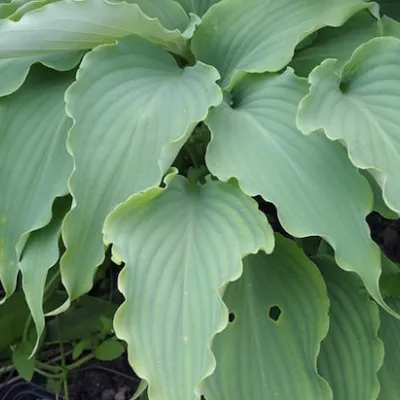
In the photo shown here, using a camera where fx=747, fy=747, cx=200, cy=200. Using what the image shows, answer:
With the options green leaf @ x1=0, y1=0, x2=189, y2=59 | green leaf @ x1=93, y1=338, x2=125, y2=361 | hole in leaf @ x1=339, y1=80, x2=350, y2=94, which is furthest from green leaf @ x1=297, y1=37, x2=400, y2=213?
green leaf @ x1=93, y1=338, x2=125, y2=361

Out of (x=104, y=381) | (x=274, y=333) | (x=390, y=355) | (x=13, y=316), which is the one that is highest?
(x=274, y=333)

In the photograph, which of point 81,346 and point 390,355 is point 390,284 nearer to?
point 390,355

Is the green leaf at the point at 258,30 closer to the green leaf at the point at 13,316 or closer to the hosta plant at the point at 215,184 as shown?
the hosta plant at the point at 215,184

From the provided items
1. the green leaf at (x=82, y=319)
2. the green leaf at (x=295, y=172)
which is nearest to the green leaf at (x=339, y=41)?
the green leaf at (x=295, y=172)

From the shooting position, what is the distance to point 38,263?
0.88 m

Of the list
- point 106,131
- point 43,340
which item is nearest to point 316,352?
point 106,131

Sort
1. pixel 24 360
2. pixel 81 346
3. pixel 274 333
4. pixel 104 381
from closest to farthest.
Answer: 1. pixel 274 333
2. pixel 24 360
3. pixel 81 346
4. pixel 104 381

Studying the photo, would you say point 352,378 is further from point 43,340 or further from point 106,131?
point 43,340

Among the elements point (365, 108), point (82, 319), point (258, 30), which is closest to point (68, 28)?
point (258, 30)

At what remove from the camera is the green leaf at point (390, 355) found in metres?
0.97

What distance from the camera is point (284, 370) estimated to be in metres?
0.87

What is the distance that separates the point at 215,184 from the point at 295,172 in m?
0.10

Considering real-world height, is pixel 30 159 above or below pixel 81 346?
above

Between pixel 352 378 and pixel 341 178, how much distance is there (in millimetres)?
262
